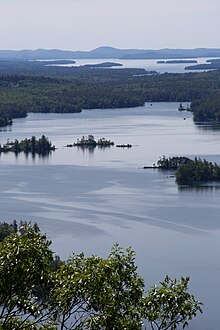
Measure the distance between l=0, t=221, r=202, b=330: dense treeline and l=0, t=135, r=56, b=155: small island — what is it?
21069 millimetres

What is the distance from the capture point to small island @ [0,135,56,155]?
25.3 m

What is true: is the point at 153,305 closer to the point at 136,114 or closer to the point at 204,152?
the point at 204,152

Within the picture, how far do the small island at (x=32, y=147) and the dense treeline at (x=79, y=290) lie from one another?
21.1 meters

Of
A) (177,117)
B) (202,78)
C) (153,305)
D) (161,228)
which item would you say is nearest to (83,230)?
(161,228)

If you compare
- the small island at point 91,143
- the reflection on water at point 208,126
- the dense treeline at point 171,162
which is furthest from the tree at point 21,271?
the reflection on water at point 208,126

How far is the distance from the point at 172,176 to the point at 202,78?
117 ft

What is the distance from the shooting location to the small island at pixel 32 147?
25.3 metres

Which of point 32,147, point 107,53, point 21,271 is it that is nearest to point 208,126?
point 32,147

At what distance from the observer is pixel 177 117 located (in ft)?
115

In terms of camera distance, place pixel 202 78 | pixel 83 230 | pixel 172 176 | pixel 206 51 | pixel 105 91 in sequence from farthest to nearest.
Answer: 1. pixel 206 51
2. pixel 202 78
3. pixel 105 91
4. pixel 172 176
5. pixel 83 230

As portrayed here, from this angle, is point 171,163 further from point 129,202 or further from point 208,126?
point 208,126

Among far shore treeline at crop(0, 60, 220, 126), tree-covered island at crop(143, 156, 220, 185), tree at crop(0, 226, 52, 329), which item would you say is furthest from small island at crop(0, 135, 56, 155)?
tree at crop(0, 226, 52, 329)

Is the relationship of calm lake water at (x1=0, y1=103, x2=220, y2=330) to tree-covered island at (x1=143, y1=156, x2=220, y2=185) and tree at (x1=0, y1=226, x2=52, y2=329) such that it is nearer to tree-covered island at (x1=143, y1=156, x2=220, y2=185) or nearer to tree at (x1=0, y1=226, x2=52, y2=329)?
tree-covered island at (x1=143, y1=156, x2=220, y2=185)

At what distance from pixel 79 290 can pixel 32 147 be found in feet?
70.8
